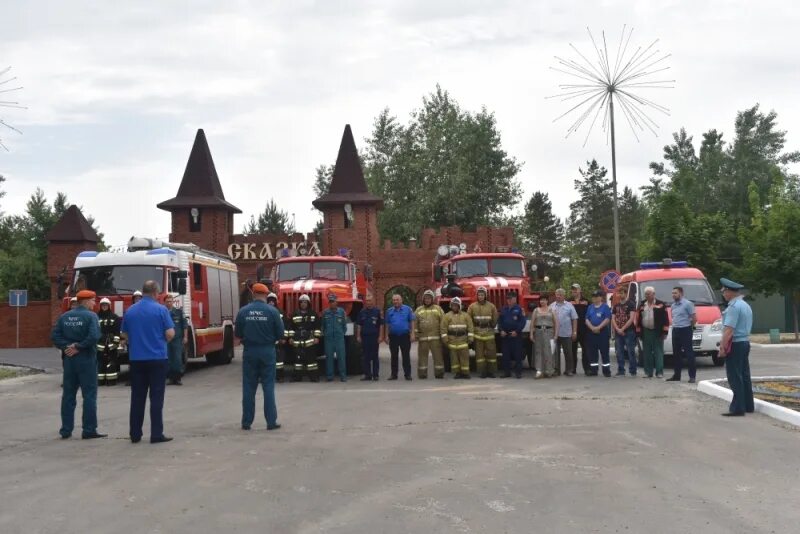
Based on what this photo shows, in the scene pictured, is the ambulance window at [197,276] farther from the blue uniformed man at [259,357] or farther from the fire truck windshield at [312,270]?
the blue uniformed man at [259,357]

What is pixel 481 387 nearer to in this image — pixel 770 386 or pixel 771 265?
pixel 770 386

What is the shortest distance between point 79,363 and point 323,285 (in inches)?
389

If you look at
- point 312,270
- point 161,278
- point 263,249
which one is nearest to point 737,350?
point 312,270

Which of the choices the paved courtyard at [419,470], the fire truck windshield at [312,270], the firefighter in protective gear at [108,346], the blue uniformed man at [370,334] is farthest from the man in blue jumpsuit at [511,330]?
the firefighter in protective gear at [108,346]

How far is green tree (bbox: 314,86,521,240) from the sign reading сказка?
64.0 ft

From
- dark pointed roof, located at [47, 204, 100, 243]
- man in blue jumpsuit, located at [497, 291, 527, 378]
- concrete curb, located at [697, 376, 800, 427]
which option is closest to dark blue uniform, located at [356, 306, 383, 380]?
man in blue jumpsuit, located at [497, 291, 527, 378]

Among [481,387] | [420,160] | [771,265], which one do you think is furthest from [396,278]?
[481,387]

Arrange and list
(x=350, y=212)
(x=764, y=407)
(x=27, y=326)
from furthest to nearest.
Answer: (x=350, y=212)
(x=27, y=326)
(x=764, y=407)

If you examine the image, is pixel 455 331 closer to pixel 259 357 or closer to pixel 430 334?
pixel 430 334

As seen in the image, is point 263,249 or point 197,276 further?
point 263,249

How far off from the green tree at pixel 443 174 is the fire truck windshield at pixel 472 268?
128ft

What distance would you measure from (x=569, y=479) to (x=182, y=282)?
1398 cm

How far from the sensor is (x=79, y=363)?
10961mm

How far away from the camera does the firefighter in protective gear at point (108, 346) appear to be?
18.5 metres
